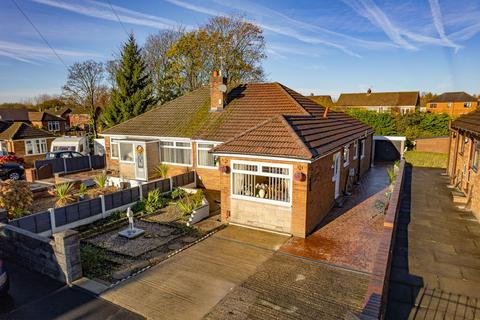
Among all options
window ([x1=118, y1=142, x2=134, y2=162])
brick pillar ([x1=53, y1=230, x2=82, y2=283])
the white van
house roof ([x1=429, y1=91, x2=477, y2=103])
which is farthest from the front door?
house roof ([x1=429, y1=91, x2=477, y2=103])

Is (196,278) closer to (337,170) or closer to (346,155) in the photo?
(337,170)

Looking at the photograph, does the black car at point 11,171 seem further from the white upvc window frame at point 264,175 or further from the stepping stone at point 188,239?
the white upvc window frame at point 264,175

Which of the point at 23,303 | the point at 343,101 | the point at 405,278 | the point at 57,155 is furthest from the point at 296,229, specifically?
the point at 343,101

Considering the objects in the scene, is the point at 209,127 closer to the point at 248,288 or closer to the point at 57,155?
the point at 248,288

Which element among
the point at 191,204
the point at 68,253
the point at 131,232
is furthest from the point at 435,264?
the point at 68,253

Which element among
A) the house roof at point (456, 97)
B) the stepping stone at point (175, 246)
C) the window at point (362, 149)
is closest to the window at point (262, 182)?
the stepping stone at point (175, 246)

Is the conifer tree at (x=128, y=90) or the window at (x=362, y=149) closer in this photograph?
the window at (x=362, y=149)

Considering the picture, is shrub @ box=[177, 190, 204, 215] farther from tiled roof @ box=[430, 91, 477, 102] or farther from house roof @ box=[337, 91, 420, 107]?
tiled roof @ box=[430, 91, 477, 102]
